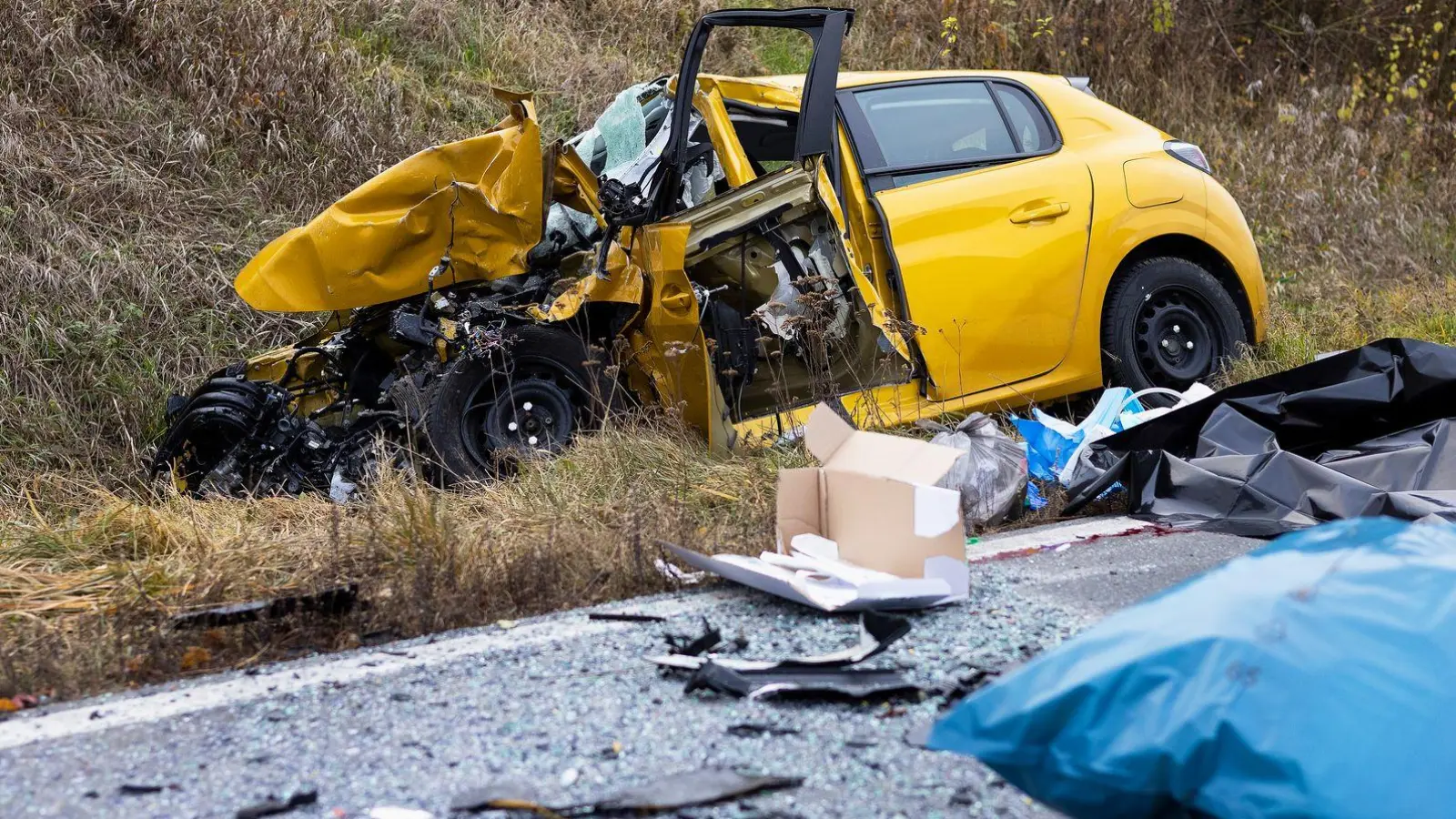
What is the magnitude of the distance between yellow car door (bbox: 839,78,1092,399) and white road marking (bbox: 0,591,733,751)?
8.06 ft

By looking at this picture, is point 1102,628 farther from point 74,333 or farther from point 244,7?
point 244,7

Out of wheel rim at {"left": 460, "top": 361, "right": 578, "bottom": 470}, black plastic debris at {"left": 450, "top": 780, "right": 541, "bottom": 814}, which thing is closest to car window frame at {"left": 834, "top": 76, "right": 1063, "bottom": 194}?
wheel rim at {"left": 460, "top": 361, "right": 578, "bottom": 470}

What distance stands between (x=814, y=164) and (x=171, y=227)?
4576 millimetres

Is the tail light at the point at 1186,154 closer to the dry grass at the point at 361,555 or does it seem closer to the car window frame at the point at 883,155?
the car window frame at the point at 883,155

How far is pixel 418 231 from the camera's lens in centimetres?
512

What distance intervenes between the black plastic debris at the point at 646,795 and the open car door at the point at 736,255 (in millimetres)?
2914

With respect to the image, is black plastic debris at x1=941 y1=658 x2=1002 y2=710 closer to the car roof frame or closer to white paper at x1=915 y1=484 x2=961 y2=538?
white paper at x1=915 y1=484 x2=961 y2=538

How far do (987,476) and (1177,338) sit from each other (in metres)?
1.96

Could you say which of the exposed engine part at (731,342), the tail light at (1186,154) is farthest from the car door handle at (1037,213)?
the exposed engine part at (731,342)

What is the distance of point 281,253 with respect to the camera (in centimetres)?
499

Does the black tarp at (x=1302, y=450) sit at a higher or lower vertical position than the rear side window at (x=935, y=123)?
lower

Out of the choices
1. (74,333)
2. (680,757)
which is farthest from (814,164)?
(74,333)

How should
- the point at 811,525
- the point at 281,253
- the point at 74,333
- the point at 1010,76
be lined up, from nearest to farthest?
the point at 811,525 → the point at 281,253 → the point at 1010,76 → the point at 74,333

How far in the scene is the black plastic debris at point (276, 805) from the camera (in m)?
2.09
